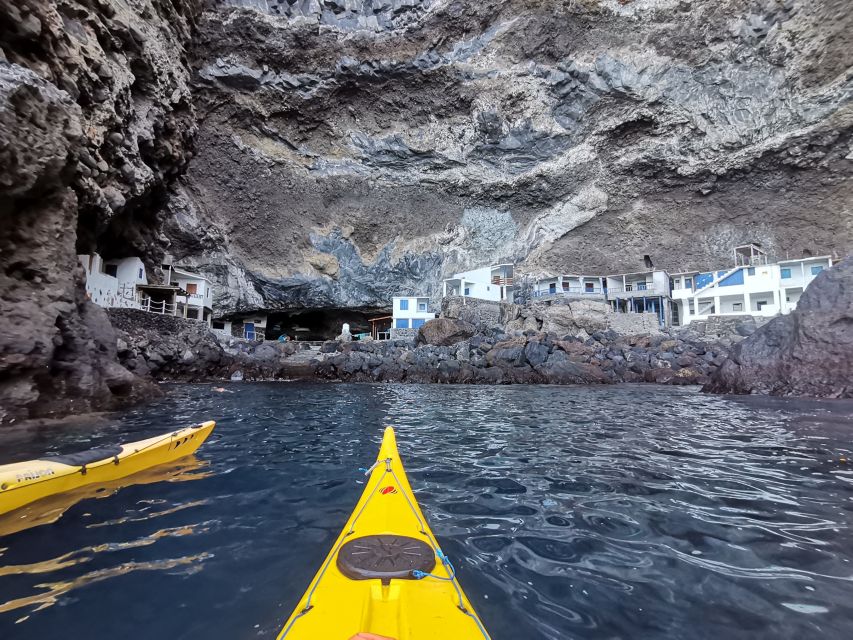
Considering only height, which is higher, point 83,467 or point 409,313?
point 409,313

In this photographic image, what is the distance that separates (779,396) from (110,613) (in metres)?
16.9

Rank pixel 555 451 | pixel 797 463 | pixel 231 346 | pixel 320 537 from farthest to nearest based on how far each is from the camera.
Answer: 1. pixel 231 346
2. pixel 555 451
3. pixel 797 463
4. pixel 320 537

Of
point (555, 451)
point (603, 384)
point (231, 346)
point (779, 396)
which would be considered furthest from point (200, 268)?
point (779, 396)

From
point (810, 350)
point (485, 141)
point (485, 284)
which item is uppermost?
point (485, 141)

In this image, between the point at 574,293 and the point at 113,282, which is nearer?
the point at 113,282

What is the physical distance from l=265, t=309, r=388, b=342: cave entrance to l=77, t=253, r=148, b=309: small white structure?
679 inches

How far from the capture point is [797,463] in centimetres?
557

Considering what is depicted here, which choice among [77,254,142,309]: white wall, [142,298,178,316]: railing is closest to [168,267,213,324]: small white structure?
[142,298,178,316]: railing

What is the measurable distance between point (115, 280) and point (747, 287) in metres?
45.1

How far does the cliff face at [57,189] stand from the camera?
27.8 feet

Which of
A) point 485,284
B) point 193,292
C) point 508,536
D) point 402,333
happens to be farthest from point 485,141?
point 508,536

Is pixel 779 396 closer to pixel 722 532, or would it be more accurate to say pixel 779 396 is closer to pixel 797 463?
pixel 797 463

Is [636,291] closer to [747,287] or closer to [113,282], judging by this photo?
[747,287]

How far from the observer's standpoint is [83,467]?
14.8 ft
